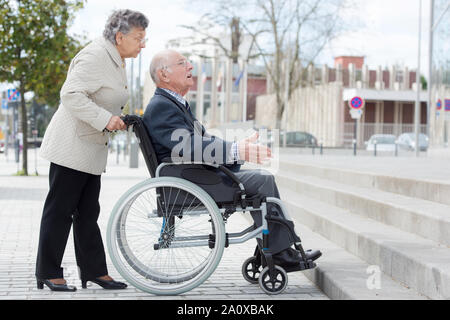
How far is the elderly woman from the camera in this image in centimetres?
427

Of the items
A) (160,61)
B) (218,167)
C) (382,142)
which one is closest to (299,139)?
(382,142)

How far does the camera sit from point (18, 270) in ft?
16.7

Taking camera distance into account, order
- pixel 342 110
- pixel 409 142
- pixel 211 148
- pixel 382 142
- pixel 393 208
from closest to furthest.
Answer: pixel 211 148 → pixel 393 208 → pixel 409 142 → pixel 382 142 → pixel 342 110

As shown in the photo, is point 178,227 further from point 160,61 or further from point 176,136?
point 160,61

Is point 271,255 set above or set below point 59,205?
below

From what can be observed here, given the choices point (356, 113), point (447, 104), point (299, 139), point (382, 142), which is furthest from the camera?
point (299, 139)

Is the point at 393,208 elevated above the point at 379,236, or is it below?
above

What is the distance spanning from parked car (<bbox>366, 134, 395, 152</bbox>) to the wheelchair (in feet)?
96.4

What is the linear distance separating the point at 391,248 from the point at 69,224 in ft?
6.70

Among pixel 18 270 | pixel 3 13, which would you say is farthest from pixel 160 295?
pixel 3 13

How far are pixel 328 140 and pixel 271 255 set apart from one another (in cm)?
3368

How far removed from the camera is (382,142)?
34.1 m
